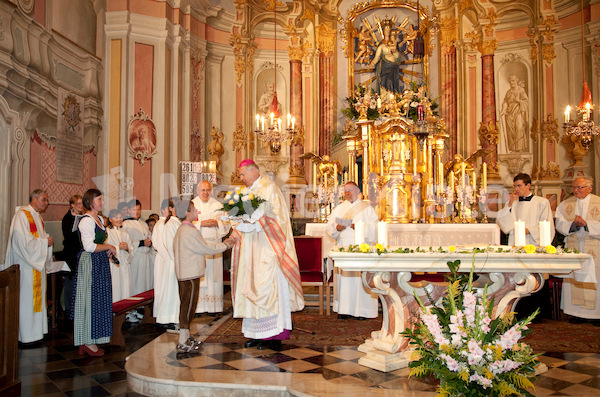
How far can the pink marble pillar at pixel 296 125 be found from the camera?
12.2 m

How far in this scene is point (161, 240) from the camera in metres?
6.66

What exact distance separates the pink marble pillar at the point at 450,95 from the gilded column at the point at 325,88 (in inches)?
105

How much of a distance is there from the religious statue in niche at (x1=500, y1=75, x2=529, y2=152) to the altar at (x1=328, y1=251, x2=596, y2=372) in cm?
802

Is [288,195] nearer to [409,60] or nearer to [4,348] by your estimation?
[409,60]

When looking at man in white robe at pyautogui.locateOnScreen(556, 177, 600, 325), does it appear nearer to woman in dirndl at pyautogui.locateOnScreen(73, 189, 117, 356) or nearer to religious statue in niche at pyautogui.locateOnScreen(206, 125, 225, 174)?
woman in dirndl at pyautogui.locateOnScreen(73, 189, 117, 356)

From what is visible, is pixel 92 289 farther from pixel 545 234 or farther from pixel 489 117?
pixel 489 117

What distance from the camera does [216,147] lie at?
1192 centimetres

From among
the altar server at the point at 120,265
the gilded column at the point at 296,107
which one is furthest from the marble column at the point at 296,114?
the altar server at the point at 120,265

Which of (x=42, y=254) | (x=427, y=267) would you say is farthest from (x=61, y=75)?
(x=427, y=267)

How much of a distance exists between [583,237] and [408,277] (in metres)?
3.45

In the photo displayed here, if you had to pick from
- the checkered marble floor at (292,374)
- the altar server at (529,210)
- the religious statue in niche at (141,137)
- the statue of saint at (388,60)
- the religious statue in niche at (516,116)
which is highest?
the statue of saint at (388,60)

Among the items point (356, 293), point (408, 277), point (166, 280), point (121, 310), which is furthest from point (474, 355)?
point (166, 280)

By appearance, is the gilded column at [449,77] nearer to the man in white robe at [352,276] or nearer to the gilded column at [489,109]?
the gilded column at [489,109]

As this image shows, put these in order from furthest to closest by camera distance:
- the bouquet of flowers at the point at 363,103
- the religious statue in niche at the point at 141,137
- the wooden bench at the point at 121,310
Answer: the bouquet of flowers at the point at 363,103
the religious statue in niche at the point at 141,137
the wooden bench at the point at 121,310
